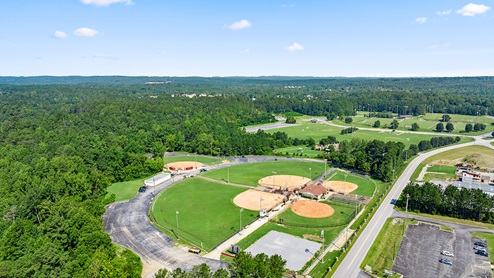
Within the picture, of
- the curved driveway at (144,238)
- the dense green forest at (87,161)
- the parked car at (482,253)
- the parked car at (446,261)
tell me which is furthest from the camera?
the parked car at (482,253)

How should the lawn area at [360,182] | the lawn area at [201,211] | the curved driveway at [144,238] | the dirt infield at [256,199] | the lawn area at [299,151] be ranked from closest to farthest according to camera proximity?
the curved driveway at [144,238]
the lawn area at [201,211]
the dirt infield at [256,199]
the lawn area at [360,182]
the lawn area at [299,151]

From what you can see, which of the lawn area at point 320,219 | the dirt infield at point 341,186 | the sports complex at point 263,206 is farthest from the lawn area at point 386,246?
the dirt infield at point 341,186

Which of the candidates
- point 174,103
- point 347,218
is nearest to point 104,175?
point 347,218

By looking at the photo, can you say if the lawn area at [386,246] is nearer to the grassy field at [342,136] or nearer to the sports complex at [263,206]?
the sports complex at [263,206]

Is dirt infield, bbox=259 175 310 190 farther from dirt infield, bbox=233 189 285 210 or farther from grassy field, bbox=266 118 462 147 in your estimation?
grassy field, bbox=266 118 462 147

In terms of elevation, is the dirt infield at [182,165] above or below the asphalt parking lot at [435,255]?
above

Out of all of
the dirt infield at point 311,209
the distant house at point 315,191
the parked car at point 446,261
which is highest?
the distant house at point 315,191

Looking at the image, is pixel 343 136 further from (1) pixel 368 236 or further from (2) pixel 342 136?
(1) pixel 368 236
